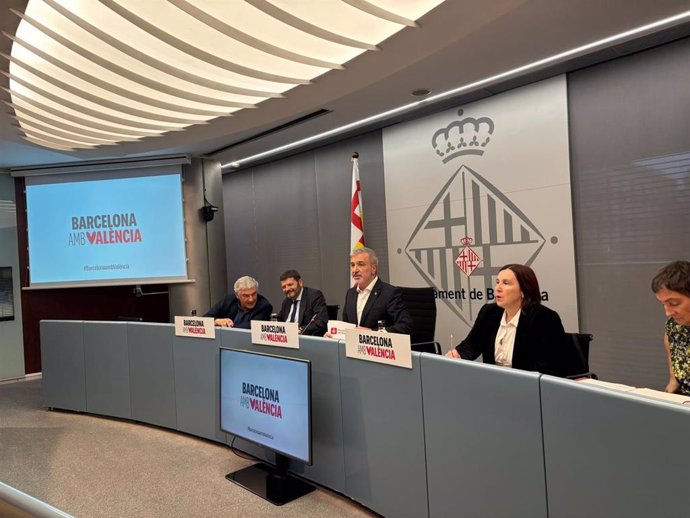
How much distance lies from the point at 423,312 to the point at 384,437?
182cm

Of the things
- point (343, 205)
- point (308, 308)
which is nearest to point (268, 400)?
point (308, 308)

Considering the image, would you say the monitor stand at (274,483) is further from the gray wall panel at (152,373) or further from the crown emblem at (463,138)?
the crown emblem at (463,138)

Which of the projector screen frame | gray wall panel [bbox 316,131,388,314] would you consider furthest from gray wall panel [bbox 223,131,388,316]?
the projector screen frame

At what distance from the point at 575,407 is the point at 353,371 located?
4.38 ft

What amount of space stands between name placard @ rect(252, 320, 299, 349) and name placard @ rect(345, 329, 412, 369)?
0.50 metres

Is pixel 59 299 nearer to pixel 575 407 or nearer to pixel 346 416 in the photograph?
pixel 346 416

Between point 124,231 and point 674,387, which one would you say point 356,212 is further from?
point 674,387

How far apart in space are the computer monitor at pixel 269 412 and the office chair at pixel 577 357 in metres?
1.31

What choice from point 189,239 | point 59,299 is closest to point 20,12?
point 189,239

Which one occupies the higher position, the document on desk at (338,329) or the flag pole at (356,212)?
the flag pole at (356,212)

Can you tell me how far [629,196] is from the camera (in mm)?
4297

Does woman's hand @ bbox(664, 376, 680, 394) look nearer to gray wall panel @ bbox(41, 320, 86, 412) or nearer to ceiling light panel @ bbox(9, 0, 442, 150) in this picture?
ceiling light panel @ bbox(9, 0, 442, 150)

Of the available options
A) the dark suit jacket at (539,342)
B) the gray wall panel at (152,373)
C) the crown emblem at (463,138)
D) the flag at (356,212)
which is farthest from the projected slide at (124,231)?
the dark suit jacket at (539,342)

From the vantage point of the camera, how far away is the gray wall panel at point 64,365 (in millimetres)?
5047
